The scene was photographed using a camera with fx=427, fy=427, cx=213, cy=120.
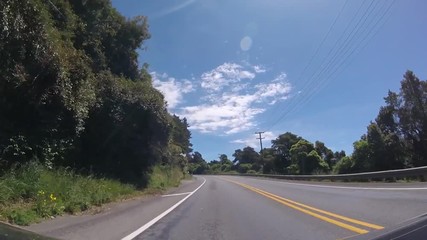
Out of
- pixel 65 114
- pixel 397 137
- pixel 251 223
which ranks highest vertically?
pixel 397 137

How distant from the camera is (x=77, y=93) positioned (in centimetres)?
1527

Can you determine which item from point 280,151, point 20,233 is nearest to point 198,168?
point 280,151

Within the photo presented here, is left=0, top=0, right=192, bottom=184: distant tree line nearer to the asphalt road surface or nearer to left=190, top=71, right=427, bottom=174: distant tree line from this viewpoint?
the asphalt road surface

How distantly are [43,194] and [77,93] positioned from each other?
485 centimetres

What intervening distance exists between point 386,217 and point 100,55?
16861 mm

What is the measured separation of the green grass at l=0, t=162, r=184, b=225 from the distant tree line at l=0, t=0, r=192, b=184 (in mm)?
674

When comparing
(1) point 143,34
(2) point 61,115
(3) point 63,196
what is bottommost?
(3) point 63,196

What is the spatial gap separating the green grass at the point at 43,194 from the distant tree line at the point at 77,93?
0.67 m

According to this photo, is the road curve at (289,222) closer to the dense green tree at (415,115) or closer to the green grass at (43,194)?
the green grass at (43,194)

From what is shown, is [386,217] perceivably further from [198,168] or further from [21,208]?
[198,168]

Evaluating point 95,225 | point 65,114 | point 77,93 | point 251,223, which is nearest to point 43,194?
point 95,225

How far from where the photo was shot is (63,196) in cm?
1259

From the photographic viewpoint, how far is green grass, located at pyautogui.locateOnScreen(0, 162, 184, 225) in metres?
9.71

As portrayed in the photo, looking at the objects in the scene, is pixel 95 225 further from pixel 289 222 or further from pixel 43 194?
pixel 289 222
